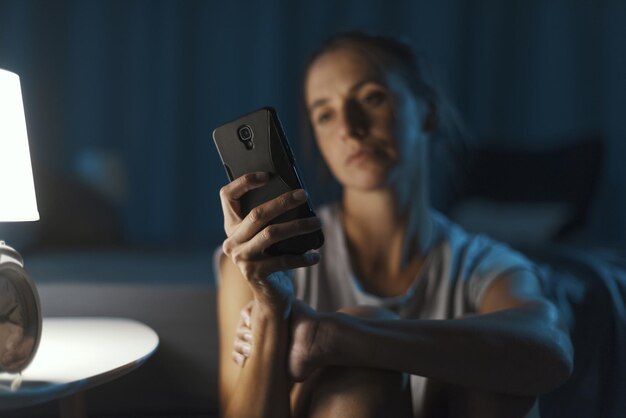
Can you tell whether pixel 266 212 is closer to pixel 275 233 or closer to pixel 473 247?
pixel 275 233

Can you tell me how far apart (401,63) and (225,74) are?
155 cm

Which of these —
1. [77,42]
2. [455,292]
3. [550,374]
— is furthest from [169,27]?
[550,374]

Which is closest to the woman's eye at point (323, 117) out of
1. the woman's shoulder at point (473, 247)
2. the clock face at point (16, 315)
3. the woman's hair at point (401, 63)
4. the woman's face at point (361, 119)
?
the woman's face at point (361, 119)

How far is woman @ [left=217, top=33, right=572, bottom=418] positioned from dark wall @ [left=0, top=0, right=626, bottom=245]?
1354 mm

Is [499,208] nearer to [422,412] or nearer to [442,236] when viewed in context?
[442,236]

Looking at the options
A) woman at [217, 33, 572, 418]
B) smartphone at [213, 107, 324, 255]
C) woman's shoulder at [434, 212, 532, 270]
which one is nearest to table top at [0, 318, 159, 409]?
woman at [217, 33, 572, 418]

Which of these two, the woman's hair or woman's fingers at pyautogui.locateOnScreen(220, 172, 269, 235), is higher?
the woman's hair

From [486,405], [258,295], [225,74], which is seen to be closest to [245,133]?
[258,295]

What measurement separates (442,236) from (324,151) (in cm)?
25

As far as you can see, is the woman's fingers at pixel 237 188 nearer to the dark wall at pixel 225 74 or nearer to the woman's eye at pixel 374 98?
the woman's eye at pixel 374 98

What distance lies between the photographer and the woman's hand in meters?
0.58

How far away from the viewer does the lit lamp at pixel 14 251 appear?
23.9 inches

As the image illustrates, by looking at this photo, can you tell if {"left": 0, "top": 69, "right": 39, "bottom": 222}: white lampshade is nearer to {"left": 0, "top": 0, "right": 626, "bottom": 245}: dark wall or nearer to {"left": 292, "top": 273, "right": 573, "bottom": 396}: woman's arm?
{"left": 292, "top": 273, "right": 573, "bottom": 396}: woman's arm

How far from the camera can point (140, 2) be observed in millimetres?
2363
